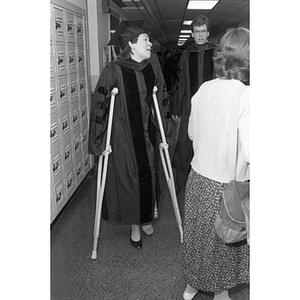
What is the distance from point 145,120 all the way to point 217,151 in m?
1.19

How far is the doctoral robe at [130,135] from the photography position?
125 inches

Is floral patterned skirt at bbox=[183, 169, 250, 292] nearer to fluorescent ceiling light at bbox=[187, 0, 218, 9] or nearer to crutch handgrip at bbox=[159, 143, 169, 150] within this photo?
crutch handgrip at bbox=[159, 143, 169, 150]

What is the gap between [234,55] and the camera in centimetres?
214

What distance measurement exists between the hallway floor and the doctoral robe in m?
0.31

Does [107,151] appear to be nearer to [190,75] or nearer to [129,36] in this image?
[129,36]

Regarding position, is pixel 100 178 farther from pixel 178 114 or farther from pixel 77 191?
pixel 77 191

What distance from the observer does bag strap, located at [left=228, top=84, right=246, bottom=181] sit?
2.11 m

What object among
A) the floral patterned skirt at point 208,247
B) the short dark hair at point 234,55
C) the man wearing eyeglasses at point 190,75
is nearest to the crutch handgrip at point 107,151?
the floral patterned skirt at point 208,247

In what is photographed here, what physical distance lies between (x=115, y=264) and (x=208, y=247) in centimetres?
114

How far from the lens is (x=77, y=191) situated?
5219 mm

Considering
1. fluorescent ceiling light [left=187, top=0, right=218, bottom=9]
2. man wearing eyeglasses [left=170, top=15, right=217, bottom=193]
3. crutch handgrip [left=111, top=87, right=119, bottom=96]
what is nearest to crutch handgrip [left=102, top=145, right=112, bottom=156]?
crutch handgrip [left=111, top=87, right=119, bottom=96]
